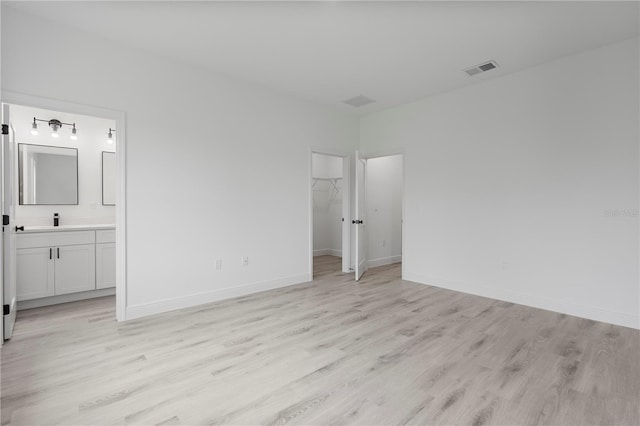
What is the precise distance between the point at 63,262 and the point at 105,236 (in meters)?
0.52

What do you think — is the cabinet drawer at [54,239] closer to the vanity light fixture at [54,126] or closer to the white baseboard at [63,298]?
the white baseboard at [63,298]

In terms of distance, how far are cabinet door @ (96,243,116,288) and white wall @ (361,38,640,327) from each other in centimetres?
422

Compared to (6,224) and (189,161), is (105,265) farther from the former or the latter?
(189,161)

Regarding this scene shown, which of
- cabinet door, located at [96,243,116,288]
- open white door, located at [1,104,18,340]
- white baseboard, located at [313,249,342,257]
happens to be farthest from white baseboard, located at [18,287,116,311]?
white baseboard, located at [313,249,342,257]

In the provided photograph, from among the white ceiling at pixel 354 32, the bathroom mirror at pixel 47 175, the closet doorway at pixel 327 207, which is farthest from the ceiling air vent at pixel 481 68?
the bathroom mirror at pixel 47 175

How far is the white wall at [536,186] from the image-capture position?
3170 mm

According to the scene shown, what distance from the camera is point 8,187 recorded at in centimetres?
281

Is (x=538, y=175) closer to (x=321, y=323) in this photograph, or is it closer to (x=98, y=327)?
(x=321, y=323)

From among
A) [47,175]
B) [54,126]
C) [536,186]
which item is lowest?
[536,186]

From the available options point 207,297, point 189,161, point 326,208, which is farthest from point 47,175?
point 326,208

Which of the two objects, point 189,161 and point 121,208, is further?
point 189,161

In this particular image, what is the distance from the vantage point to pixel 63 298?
3.86 metres

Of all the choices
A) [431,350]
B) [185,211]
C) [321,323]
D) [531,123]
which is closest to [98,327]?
[185,211]

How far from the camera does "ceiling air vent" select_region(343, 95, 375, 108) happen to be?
4.76 meters
